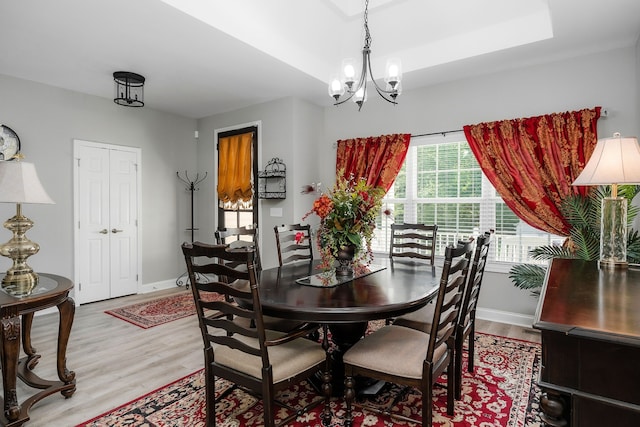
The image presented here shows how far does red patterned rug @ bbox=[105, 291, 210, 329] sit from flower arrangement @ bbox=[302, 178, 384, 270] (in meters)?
2.50

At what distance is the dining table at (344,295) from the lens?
5.98 ft

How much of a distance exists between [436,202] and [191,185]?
3.80 m

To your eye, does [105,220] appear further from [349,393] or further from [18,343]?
[349,393]

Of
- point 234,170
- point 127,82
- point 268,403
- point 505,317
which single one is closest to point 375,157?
point 234,170

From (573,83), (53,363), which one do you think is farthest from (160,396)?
(573,83)

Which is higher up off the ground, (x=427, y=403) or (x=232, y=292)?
(x=232, y=292)

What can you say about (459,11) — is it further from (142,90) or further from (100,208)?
(100,208)

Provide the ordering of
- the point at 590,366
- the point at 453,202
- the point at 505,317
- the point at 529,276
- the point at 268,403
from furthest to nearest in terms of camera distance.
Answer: the point at 453,202
the point at 505,317
the point at 529,276
the point at 268,403
the point at 590,366

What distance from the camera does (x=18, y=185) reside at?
2223mm

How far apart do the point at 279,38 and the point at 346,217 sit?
2.26m

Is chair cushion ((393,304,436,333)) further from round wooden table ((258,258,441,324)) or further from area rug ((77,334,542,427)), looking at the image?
area rug ((77,334,542,427))

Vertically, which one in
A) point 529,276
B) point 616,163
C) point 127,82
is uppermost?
point 127,82

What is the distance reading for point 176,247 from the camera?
5895mm

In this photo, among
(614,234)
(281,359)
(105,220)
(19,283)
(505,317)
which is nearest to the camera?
(281,359)
